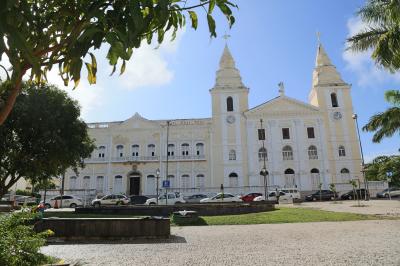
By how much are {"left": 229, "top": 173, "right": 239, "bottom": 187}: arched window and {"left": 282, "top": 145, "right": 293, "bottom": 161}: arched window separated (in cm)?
654

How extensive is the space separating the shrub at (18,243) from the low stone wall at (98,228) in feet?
13.2

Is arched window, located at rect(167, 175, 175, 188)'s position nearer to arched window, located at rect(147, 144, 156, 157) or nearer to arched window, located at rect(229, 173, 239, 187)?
arched window, located at rect(147, 144, 156, 157)

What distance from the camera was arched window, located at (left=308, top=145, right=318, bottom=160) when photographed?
43.2m

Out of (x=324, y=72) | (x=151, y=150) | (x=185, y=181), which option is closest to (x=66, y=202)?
(x=151, y=150)

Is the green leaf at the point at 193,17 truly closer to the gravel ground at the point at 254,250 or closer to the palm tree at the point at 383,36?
the gravel ground at the point at 254,250

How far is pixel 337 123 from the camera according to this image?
146 ft

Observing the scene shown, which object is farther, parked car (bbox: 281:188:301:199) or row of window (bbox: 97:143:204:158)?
row of window (bbox: 97:143:204:158)

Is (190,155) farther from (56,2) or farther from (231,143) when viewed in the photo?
(56,2)

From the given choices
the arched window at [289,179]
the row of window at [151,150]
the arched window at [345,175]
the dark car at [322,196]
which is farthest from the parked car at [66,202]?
the arched window at [345,175]

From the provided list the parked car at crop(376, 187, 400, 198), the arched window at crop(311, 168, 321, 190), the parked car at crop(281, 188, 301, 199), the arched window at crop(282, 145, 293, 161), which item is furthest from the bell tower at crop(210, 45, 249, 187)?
the parked car at crop(376, 187, 400, 198)

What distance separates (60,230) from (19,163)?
12784 mm

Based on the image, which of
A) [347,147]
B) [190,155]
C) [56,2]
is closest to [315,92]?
[347,147]

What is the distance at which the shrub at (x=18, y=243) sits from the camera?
5.33 metres

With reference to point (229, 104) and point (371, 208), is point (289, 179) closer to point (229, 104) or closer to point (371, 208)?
point (229, 104)
